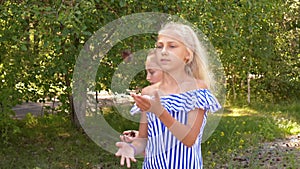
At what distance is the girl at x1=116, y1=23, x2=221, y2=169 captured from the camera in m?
1.77

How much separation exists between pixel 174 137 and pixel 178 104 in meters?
0.12

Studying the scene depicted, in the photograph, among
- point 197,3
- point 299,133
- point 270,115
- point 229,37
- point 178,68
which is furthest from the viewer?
point 270,115

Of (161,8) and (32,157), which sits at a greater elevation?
(161,8)

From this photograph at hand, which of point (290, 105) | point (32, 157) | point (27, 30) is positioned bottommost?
point (32, 157)

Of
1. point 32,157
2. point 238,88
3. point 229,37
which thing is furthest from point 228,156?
point 238,88

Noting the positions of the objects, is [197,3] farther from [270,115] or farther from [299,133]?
[270,115]

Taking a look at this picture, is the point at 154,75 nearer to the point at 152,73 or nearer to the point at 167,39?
the point at 152,73

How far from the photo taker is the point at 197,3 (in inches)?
177

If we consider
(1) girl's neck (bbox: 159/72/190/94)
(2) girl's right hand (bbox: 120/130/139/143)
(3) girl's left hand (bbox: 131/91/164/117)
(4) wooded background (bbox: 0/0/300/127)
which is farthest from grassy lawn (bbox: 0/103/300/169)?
(3) girl's left hand (bbox: 131/91/164/117)

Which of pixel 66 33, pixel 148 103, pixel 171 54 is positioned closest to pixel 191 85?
pixel 171 54

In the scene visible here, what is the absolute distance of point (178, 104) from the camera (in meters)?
1.78

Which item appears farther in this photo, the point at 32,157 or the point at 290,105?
the point at 290,105

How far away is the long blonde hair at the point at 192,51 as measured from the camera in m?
1.81

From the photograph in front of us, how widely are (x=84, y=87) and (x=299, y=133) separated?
3676 millimetres
